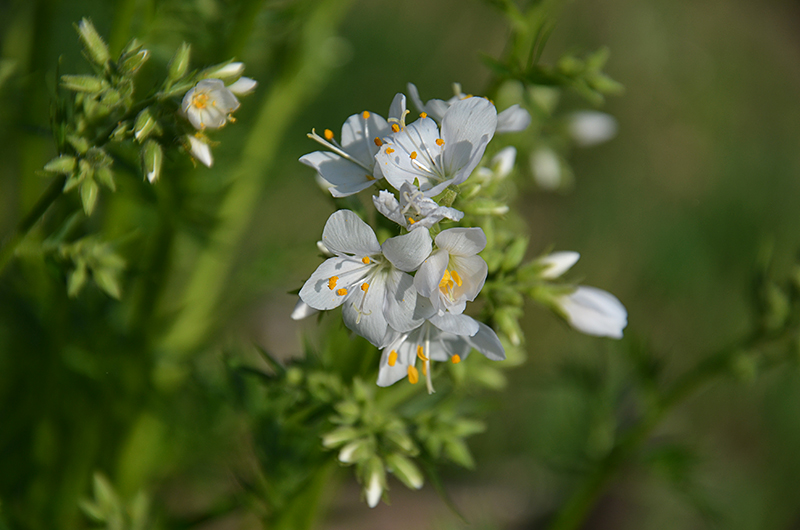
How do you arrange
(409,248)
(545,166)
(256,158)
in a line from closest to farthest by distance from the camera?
1. (409,248)
2. (545,166)
3. (256,158)

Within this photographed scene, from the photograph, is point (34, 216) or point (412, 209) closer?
point (412, 209)

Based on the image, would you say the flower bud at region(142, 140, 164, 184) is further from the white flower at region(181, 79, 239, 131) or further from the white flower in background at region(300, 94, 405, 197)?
the white flower in background at region(300, 94, 405, 197)

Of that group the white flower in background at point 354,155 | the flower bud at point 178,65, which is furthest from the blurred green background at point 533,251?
the white flower in background at point 354,155

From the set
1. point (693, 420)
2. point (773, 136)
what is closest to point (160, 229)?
point (693, 420)

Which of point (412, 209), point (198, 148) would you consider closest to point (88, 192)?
point (198, 148)

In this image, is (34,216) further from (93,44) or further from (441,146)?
(441,146)
